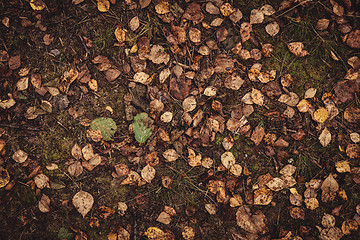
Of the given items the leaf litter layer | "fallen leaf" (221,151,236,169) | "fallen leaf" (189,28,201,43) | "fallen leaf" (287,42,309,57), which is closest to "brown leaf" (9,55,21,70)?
the leaf litter layer

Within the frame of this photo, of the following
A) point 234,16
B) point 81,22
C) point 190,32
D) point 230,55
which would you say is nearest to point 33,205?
point 81,22

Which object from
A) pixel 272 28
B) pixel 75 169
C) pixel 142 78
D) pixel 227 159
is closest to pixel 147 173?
pixel 75 169

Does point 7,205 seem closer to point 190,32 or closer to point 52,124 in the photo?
point 52,124

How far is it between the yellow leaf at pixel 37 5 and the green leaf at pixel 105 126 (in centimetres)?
120

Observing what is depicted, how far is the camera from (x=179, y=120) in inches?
83.5

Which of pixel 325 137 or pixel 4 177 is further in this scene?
pixel 325 137

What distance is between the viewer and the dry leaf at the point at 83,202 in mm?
2061

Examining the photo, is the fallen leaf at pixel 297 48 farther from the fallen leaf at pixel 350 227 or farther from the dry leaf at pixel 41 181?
the dry leaf at pixel 41 181

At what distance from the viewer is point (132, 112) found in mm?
2100

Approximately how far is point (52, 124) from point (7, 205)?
A: 0.88 meters

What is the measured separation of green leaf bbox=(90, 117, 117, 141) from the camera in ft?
6.82

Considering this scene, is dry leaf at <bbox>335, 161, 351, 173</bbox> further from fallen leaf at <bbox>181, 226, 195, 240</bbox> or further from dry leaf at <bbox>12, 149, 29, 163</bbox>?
dry leaf at <bbox>12, 149, 29, 163</bbox>

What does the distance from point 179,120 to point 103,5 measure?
134 centimetres

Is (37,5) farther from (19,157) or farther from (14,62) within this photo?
(19,157)
